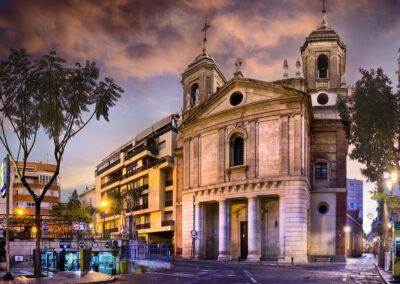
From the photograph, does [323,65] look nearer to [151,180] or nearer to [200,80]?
[200,80]

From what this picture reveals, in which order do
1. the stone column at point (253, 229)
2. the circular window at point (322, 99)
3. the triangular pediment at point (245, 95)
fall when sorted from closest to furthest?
the stone column at point (253, 229) → the triangular pediment at point (245, 95) → the circular window at point (322, 99)

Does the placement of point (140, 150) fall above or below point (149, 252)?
above

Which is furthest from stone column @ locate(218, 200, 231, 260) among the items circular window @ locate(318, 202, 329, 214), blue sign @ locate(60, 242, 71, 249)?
blue sign @ locate(60, 242, 71, 249)

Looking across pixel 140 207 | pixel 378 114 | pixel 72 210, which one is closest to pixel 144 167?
pixel 140 207

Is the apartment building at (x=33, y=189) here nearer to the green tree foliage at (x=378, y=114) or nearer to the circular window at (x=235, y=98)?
the circular window at (x=235, y=98)

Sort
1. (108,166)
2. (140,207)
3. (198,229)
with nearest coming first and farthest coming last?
1. (198,229)
2. (140,207)
3. (108,166)

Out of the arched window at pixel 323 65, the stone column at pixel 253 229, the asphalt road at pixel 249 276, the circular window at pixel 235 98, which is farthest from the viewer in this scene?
the arched window at pixel 323 65

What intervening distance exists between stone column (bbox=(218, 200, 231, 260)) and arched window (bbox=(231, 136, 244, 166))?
13.4 ft

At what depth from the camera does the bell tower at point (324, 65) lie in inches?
2426

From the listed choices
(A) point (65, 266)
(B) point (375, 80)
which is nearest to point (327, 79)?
(B) point (375, 80)

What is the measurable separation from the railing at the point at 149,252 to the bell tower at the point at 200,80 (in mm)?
28251

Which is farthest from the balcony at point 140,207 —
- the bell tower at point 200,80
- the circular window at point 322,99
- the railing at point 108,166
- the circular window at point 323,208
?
the circular window at point 323,208

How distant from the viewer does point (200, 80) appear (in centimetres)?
6569

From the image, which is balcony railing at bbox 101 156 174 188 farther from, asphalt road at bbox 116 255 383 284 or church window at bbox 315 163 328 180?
asphalt road at bbox 116 255 383 284
